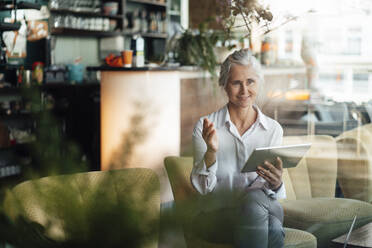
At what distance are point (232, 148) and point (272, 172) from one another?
0.13 metres

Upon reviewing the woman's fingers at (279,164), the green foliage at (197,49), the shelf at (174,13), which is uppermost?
the shelf at (174,13)

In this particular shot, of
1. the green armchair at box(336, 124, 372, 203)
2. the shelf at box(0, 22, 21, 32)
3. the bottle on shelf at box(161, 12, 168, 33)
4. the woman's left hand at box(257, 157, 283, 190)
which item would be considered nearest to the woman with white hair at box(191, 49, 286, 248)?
the woman's left hand at box(257, 157, 283, 190)

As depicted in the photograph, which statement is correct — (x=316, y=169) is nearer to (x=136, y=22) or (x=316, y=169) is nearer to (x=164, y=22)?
(x=136, y=22)

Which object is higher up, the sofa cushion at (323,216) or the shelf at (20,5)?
the shelf at (20,5)

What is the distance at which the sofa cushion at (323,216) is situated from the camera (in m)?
1.30

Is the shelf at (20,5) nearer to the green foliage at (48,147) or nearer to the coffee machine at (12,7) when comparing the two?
the coffee machine at (12,7)

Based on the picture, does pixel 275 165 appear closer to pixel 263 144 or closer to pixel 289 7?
pixel 263 144

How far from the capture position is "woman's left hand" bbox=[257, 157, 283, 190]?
116 centimetres

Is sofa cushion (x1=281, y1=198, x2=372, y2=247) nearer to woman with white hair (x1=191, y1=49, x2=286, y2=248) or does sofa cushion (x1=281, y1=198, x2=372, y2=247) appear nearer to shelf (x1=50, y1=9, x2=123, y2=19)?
woman with white hair (x1=191, y1=49, x2=286, y2=248)

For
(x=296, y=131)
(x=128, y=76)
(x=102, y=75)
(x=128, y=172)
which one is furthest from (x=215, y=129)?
(x=102, y=75)

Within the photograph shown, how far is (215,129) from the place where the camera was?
1.22 meters

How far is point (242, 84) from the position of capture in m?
1.22

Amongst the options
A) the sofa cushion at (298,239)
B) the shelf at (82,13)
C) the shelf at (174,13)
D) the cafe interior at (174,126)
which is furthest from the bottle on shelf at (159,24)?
the sofa cushion at (298,239)

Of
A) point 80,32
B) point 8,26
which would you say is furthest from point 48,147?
point 80,32
